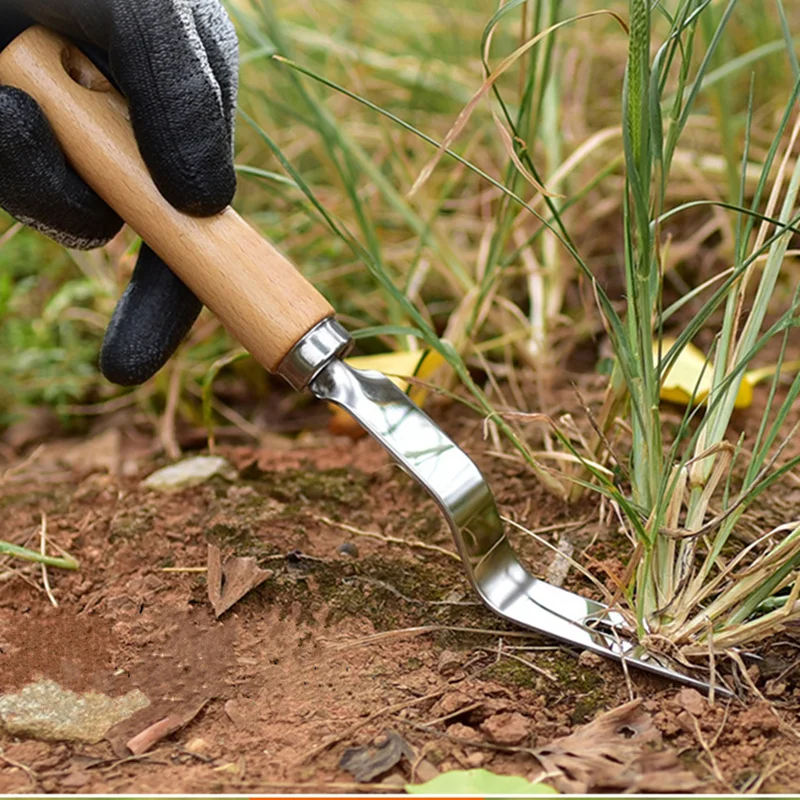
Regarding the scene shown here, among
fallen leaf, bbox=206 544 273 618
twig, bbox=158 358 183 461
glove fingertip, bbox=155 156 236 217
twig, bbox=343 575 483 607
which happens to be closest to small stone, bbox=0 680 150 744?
fallen leaf, bbox=206 544 273 618

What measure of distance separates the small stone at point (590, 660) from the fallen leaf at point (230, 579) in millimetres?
331

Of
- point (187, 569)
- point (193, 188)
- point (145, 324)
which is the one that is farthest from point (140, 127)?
point (187, 569)

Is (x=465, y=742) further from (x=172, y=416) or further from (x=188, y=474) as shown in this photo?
(x=172, y=416)

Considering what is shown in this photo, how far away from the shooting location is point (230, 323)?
93 centimetres

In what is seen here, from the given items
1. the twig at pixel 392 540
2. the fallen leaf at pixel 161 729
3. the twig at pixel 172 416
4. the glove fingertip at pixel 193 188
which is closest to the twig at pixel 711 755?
the twig at pixel 392 540

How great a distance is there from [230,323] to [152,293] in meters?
0.17

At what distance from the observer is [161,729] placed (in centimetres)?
82

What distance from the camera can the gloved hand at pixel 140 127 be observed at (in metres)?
0.92

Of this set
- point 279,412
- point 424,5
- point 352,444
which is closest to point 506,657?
point 352,444

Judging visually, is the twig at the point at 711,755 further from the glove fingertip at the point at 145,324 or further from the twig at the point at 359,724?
the glove fingertip at the point at 145,324

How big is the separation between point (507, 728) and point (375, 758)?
11cm

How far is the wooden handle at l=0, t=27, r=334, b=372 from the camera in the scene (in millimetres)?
913

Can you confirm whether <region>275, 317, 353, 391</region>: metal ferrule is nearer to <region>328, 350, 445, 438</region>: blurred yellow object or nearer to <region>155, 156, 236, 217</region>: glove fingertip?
<region>155, 156, 236, 217</region>: glove fingertip

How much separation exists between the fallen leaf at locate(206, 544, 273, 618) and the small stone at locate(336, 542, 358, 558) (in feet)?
0.31
